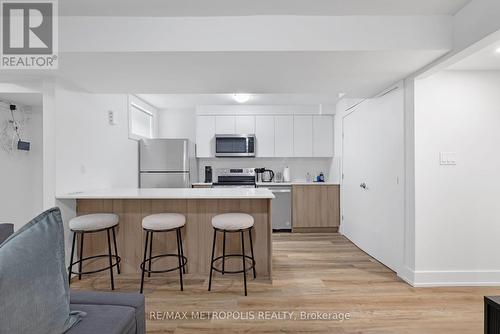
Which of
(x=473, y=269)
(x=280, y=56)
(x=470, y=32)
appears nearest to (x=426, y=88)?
(x=470, y=32)

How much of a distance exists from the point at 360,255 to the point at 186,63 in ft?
10.5

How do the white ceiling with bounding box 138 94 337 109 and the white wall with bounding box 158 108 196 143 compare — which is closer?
the white ceiling with bounding box 138 94 337 109

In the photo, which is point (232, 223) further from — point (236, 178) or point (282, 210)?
point (236, 178)

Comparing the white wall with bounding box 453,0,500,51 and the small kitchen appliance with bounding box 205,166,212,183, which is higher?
the white wall with bounding box 453,0,500,51

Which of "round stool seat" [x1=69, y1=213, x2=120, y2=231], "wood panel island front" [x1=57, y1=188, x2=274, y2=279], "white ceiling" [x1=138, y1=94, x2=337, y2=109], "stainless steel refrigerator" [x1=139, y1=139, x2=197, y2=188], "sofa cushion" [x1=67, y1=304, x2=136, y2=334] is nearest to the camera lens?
"sofa cushion" [x1=67, y1=304, x2=136, y2=334]

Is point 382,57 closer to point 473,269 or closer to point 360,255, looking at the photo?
point 473,269

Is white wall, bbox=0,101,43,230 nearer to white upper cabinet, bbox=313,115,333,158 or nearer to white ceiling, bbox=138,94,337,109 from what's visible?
white ceiling, bbox=138,94,337,109

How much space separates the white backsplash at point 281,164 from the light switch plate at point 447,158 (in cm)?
280

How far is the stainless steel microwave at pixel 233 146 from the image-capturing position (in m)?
5.04

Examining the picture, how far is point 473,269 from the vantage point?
269 cm

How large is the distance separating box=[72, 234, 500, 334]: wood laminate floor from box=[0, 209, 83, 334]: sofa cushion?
1159 millimetres

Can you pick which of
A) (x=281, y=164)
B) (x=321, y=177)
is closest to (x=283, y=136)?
(x=281, y=164)

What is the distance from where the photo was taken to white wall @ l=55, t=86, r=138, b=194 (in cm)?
274
